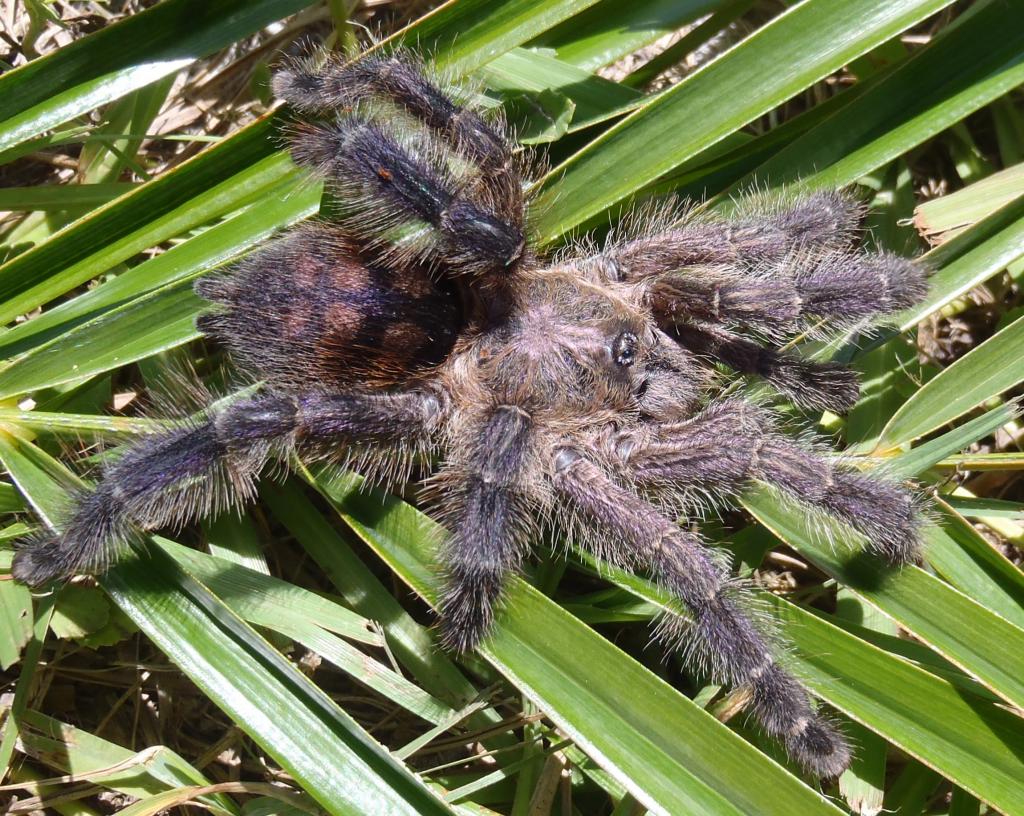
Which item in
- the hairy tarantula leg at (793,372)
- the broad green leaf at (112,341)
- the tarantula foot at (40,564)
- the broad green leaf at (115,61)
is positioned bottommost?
the hairy tarantula leg at (793,372)

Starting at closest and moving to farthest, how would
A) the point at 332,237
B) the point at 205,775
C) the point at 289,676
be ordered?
the point at 289,676 → the point at 332,237 → the point at 205,775

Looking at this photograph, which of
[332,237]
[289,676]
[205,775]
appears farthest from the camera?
[205,775]

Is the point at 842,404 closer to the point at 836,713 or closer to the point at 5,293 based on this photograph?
the point at 836,713

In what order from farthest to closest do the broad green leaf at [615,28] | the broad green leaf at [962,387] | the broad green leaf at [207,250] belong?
the broad green leaf at [615,28], the broad green leaf at [207,250], the broad green leaf at [962,387]

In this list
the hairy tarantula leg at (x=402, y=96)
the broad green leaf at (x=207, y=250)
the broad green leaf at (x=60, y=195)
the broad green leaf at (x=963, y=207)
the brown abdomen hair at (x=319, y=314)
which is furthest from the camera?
the broad green leaf at (x=60, y=195)

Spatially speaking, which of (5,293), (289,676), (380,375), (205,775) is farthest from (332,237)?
(205,775)

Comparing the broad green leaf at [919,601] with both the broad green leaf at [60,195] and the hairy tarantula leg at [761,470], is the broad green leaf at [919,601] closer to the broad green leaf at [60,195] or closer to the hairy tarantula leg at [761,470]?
the hairy tarantula leg at [761,470]

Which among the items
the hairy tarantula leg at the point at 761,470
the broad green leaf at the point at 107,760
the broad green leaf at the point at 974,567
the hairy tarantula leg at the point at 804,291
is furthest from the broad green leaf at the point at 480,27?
the broad green leaf at the point at 107,760

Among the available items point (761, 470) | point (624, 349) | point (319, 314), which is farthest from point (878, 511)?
point (319, 314)
